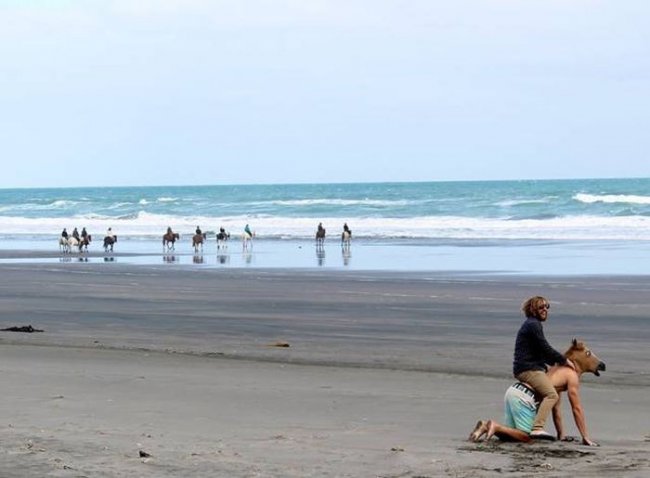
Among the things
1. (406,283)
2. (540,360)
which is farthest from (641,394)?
(406,283)

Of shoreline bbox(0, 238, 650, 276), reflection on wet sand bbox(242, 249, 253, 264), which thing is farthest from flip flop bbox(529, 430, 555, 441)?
reflection on wet sand bbox(242, 249, 253, 264)

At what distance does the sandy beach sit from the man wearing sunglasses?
32cm

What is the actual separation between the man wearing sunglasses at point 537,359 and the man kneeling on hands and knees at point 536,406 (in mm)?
47

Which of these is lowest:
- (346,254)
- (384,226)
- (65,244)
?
(346,254)

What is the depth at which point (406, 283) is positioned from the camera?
30109 mm

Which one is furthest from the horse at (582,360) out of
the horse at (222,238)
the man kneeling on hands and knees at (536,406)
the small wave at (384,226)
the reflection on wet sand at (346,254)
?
the small wave at (384,226)

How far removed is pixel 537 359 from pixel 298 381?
4.25 meters

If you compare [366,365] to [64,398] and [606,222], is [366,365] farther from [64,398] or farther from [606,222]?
[606,222]

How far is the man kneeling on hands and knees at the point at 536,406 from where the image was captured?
32.0ft

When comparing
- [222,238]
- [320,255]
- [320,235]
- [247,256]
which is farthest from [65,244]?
[320,255]

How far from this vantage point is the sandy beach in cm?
898

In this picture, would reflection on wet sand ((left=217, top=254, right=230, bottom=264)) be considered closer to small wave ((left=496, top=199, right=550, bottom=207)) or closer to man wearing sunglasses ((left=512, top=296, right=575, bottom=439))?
man wearing sunglasses ((left=512, top=296, right=575, bottom=439))

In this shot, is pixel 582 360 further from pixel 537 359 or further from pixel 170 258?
pixel 170 258

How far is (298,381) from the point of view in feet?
44.6
